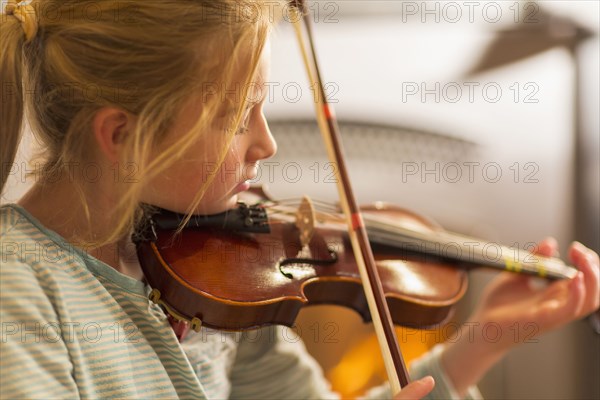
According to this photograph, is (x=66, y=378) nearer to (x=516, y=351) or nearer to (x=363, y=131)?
(x=363, y=131)

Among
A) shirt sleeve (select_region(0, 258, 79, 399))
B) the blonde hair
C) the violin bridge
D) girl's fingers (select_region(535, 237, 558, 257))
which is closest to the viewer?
shirt sleeve (select_region(0, 258, 79, 399))

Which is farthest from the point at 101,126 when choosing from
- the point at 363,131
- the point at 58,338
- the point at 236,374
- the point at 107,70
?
the point at 363,131

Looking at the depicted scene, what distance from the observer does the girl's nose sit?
0.72 meters

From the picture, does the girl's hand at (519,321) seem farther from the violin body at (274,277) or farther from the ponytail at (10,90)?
the ponytail at (10,90)

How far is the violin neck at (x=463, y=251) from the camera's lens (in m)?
0.90

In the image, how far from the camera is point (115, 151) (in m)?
0.70

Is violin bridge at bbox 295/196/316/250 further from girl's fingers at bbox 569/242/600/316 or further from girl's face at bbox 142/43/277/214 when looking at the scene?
girl's fingers at bbox 569/242/600/316

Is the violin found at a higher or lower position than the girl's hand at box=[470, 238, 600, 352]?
higher

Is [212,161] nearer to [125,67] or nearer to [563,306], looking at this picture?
[125,67]

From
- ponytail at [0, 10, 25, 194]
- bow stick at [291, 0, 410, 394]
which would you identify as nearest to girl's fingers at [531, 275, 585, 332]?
bow stick at [291, 0, 410, 394]

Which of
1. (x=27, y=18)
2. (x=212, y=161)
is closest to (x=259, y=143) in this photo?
(x=212, y=161)

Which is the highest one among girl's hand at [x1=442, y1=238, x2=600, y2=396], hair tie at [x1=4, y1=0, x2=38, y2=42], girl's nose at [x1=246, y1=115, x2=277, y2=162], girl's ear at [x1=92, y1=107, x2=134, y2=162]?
hair tie at [x1=4, y1=0, x2=38, y2=42]

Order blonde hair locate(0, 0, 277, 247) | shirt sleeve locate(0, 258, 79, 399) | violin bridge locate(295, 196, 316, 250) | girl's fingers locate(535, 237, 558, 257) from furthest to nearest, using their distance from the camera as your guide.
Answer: girl's fingers locate(535, 237, 558, 257) < violin bridge locate(295, 196, 316, 250) < blonde hair locate(0, 0, 277, 247) < shirt sleeve locate(0, 258, 79, 399)

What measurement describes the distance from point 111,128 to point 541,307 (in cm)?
60
